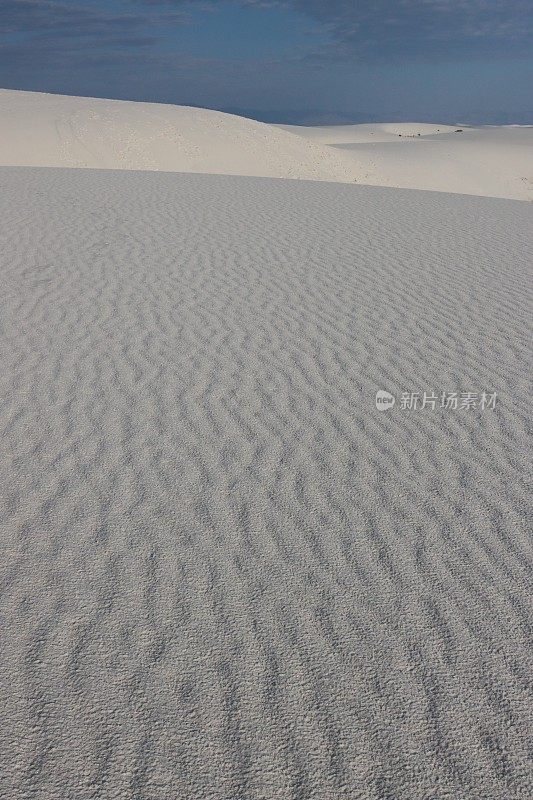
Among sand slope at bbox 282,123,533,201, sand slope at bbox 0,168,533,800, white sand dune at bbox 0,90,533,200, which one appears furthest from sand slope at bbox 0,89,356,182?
sand slope at bbox 0,168,533,800

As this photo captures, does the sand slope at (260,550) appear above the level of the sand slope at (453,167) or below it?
below

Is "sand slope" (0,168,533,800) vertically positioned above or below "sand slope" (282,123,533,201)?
below

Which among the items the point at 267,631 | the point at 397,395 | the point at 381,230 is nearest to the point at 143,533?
the point at 267,631

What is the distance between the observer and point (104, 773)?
226cm

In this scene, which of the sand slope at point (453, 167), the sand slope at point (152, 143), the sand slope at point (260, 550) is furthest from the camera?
the sand slope at point (453, 167)

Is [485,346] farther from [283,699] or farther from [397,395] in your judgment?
[283,699]

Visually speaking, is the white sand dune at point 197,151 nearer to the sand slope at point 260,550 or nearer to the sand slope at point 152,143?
the sand slope at point 152,143

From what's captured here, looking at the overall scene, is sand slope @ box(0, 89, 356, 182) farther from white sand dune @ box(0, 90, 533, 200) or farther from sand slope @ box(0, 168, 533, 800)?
sand slope @ box(0, 168, 533, 800)

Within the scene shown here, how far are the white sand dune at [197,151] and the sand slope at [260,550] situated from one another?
1784 centimetres

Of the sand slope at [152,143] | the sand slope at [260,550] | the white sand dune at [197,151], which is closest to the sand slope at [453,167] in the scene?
the white sand dune at [197,151]

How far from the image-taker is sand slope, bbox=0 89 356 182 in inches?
921

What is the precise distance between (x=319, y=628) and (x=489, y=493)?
152 centimetres

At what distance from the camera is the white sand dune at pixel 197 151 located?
23703 mm

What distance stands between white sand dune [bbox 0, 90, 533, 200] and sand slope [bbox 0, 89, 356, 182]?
1.4 inches
